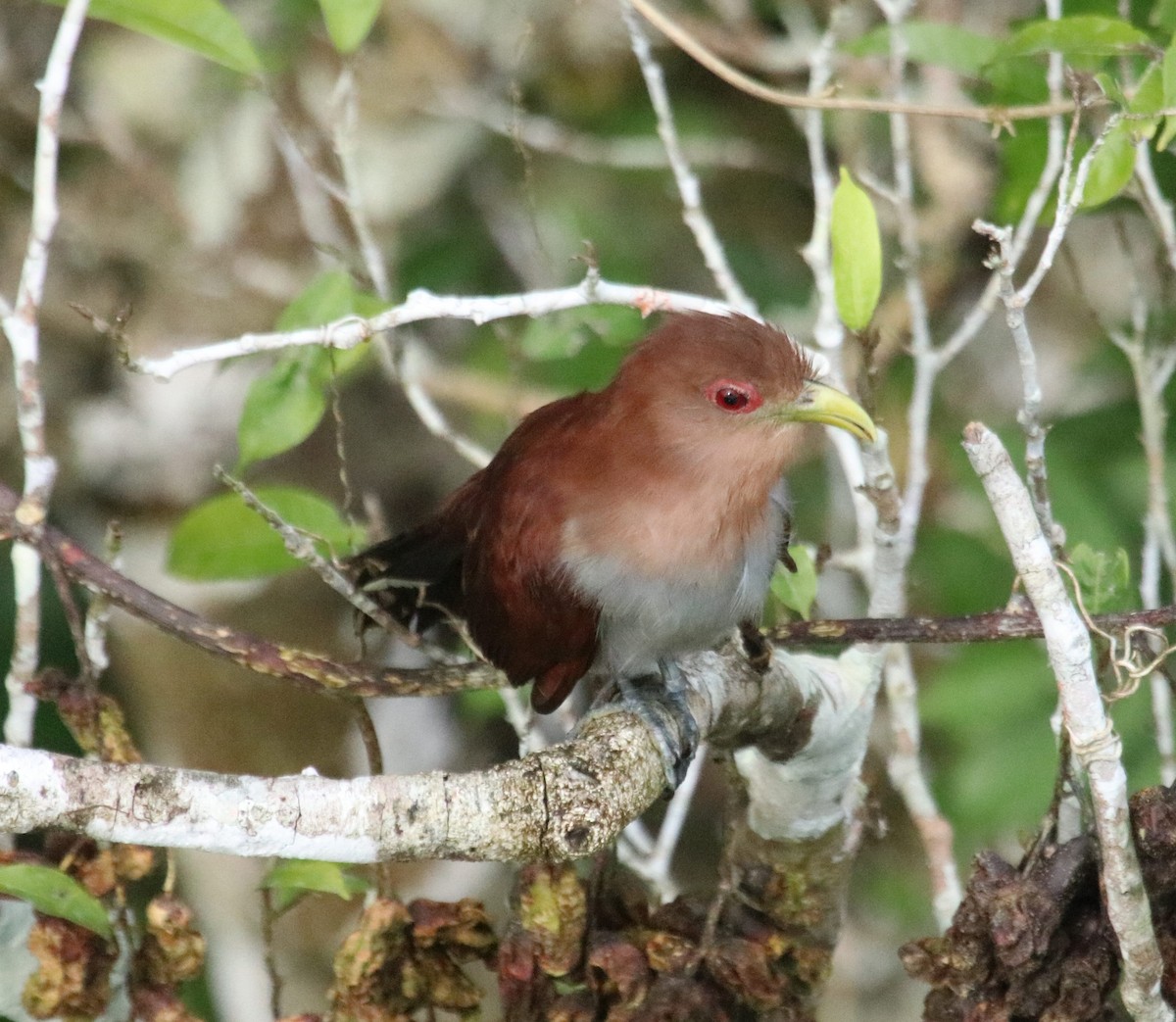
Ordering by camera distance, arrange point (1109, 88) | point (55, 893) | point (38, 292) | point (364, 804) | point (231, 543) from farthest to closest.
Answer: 1. point (231, 543)
2. point (1109, 88)
3. point (38, 292)
4. point (55, 893)
5. point (364, 804)

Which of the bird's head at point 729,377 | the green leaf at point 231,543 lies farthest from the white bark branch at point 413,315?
the green leaf at point 231,543

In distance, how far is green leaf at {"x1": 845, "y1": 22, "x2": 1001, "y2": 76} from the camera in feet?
8.87

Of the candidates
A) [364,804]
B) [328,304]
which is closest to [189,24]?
[328,304]

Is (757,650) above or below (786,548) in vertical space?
below

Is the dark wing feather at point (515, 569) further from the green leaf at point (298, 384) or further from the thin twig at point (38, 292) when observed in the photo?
the thin twig at point (38, 292)

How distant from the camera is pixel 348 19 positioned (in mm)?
2410

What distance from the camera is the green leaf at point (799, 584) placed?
2.35 metres

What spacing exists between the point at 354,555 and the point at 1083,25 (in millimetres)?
1485

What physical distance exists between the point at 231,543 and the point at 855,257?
3.96ft

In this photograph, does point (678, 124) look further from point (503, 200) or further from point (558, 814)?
point (558, 814)

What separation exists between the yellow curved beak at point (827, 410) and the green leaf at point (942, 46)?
720 millimetres

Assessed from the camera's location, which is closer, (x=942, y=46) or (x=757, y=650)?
(x=757, y=650)

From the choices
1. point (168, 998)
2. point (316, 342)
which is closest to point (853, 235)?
point (316, 342)

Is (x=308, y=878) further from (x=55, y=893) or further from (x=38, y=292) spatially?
(x=38, y=292)
